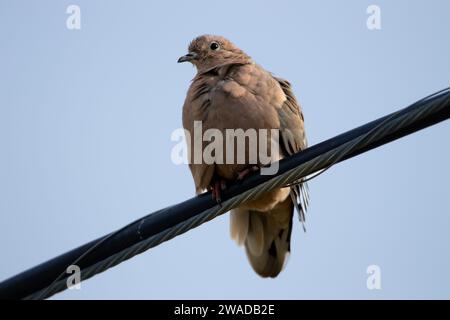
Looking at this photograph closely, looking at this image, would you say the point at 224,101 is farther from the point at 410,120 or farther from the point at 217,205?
the point at 410,120

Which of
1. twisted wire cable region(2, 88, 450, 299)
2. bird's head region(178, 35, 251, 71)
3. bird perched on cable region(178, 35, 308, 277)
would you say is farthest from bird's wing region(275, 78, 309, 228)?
twisted wire cable region(2, 88, 450, 299)

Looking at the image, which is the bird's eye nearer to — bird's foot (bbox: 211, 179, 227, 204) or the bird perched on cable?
the bird perched on cable

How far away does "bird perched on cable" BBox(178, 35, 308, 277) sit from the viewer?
6973 millimetres

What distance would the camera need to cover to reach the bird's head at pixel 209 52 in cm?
832

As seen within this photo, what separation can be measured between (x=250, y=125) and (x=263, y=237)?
175cm

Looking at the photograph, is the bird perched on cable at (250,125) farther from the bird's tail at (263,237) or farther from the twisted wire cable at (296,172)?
the twisted wire cable at (296,172)

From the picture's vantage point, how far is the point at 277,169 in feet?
17.8

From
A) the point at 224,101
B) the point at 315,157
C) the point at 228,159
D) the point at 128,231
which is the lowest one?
the point at 128,231

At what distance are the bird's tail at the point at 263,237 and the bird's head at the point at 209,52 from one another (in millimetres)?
1632

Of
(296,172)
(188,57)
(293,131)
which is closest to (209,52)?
(188,57)

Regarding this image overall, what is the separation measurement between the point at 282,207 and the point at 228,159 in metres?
1.23
